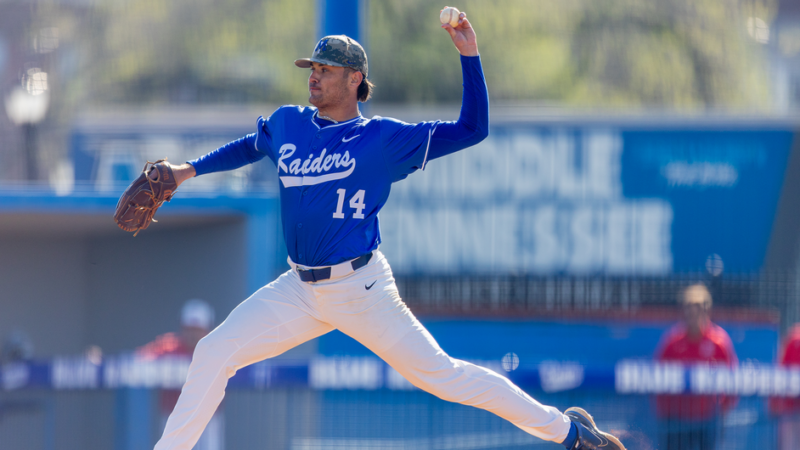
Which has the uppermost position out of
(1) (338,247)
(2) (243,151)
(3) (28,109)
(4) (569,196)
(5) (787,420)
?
(3) (28,109)

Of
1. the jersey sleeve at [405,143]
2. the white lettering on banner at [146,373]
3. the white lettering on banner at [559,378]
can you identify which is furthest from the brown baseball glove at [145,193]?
the white lettering on banner at [559,378]

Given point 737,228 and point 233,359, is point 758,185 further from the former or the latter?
point 233,359

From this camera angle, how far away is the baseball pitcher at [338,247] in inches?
126

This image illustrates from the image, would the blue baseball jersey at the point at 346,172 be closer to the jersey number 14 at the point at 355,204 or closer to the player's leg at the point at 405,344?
the jersey number 14 at the point at 355,204

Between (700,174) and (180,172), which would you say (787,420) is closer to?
(180,172)

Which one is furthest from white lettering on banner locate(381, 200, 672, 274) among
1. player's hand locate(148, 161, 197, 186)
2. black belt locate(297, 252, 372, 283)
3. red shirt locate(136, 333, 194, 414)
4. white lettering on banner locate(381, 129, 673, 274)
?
black belt locate(297, 252, 372, 283)

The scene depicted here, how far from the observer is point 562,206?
10.2 meters

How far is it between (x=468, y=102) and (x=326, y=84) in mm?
591

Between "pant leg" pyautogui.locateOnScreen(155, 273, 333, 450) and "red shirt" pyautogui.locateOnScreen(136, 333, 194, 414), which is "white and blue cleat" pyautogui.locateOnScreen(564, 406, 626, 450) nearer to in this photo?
"pant leg" pyautogui.locateOnScreen(155, 273, 333, 450)

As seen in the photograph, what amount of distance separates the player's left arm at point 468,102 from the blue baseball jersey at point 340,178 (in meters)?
0.08

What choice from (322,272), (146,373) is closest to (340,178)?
(322,272)

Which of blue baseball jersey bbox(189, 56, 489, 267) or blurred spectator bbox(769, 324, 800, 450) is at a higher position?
blue baseball jersey bbox(189, 56, 489, 267)

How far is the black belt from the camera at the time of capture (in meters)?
3.26

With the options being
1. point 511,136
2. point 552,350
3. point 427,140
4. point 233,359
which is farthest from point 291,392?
point 511,136
